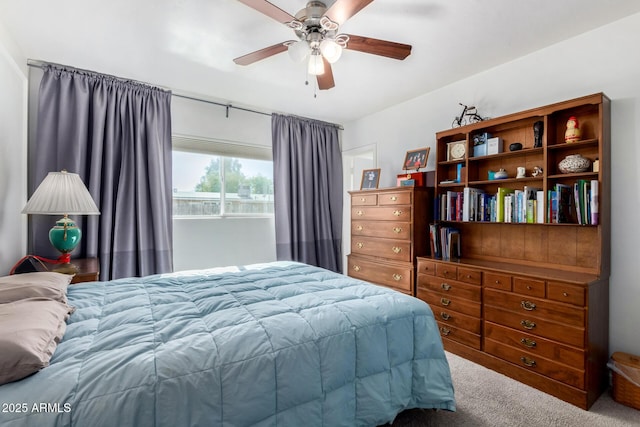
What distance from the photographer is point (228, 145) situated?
385cm

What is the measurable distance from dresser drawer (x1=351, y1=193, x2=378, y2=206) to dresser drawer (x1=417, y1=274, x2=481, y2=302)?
0.99m

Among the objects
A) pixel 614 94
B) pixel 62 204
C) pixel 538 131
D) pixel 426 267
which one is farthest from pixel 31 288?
pixel 614 94

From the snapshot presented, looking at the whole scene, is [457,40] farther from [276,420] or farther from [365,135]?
[276,420]

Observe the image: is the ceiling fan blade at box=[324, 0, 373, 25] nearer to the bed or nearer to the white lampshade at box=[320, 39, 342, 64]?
the white lampshade at box=[320, 39, 342, 64]

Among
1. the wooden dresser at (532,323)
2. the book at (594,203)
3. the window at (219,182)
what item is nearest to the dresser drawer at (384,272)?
the wooden dresser at (532,323)

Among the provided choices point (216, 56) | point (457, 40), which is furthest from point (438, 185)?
point (216, 56)

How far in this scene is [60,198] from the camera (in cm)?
226

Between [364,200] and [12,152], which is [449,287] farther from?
[12,152]

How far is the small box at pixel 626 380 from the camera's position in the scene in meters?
1.93

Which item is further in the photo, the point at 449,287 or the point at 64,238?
the point at 449,287

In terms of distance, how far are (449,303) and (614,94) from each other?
6.45 ft

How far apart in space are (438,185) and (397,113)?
1.24 m

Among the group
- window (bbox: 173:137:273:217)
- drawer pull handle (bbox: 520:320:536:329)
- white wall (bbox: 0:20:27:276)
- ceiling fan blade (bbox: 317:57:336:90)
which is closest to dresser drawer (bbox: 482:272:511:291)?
drawer pull handle (bbox: 520:320:536:329)

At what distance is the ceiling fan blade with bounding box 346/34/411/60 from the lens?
6.35 ft
